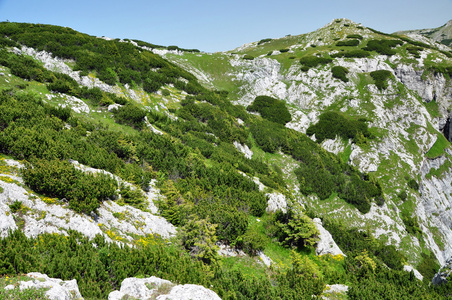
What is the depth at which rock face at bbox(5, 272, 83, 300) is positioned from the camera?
527 cm

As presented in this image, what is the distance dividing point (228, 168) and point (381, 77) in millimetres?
51681

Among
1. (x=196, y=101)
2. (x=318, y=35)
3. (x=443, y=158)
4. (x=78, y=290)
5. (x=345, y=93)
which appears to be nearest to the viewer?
(x=78, y=290)

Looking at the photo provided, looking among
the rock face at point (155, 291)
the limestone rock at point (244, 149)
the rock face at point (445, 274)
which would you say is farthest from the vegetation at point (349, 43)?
the rock face at point (155, 291)

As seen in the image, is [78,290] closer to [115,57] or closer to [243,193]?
[243,193]

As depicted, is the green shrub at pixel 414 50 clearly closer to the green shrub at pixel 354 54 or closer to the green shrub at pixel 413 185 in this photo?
the green shrub at pixel 354 54

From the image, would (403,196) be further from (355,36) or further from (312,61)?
(355,36)

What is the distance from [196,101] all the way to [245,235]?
2920 centimetres

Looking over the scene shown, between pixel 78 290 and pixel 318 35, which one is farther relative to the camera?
pixel 318 35

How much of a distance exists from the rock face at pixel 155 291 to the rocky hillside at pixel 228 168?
0.12m

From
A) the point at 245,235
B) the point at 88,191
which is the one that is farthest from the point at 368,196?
the point at 88,191

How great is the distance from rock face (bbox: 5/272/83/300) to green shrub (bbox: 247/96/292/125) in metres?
45.9

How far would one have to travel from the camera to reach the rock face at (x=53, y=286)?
527cm

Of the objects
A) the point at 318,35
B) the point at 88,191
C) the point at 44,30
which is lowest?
the point at 88,191

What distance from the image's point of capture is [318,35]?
267 feet
